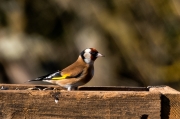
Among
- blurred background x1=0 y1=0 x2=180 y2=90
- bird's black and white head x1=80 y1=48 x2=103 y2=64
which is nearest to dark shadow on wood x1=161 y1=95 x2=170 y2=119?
bird's black and white head x1=80 y1=48 x2=103 y2=64

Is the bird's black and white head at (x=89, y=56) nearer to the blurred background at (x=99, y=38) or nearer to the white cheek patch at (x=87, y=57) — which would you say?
the white cheek patch at (x=87, y=57)

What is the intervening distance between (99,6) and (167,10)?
140 centimetres

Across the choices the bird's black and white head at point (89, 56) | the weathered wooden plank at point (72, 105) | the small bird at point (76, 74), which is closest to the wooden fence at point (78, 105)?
the weathered wooden plank at point (72, 105)

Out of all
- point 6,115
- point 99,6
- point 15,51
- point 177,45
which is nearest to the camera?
point 6,115

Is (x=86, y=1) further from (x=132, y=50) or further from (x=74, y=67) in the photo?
(x=74, y=67)

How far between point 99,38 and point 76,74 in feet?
15.4

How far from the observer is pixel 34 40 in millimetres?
9977

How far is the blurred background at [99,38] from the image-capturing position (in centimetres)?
869

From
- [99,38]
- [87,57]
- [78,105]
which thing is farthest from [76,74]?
[99,38]

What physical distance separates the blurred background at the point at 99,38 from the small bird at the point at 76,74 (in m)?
3.56

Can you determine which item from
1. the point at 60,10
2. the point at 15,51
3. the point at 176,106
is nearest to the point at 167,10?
the point at 60,10

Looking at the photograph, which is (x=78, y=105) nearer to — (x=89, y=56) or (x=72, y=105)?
(x=72, y=105)

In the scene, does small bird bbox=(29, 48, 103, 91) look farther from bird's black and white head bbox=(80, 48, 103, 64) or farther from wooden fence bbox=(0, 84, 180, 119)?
wooden fence bbox=(0, 84, 180, 119)

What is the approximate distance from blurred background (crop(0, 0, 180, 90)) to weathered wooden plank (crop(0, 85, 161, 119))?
214 inches
